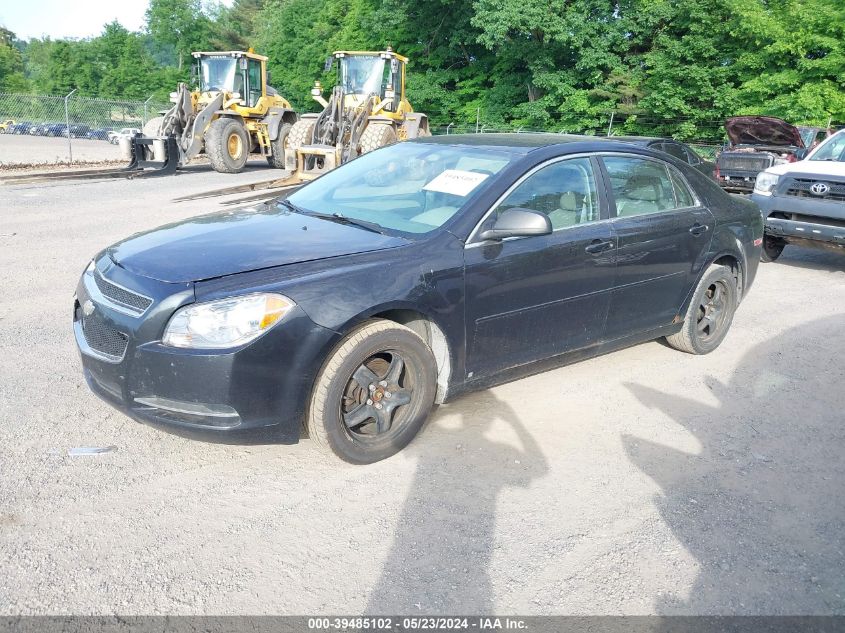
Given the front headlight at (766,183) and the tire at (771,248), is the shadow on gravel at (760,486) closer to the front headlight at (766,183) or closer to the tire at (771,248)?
the front headlight at (766,183)

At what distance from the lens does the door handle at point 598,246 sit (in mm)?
4395

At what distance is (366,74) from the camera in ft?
63.1

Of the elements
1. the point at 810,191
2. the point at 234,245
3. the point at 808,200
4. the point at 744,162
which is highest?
the point at 744,162

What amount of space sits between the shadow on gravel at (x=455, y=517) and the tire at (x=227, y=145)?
15.9 meters

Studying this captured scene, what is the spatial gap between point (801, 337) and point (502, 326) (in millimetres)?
3664

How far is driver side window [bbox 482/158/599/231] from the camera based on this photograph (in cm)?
419

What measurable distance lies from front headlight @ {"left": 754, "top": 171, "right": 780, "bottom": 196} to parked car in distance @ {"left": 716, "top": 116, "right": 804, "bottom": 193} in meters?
5.55

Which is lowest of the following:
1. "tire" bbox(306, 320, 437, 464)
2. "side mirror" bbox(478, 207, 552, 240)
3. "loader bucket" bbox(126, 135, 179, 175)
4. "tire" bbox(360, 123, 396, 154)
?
"tire" bbox(306, 320, 437, 464)

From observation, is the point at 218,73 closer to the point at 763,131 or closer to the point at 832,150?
the point at 763,131

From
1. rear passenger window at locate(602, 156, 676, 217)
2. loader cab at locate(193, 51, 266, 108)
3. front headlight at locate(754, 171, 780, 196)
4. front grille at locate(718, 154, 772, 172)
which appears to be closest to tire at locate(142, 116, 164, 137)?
loader cab at locate(193, 51, 266, 108)

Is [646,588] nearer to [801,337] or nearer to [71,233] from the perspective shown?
[801,337]

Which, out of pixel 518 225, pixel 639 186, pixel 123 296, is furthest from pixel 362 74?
pixel 123 296

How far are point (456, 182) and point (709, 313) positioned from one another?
2.62m

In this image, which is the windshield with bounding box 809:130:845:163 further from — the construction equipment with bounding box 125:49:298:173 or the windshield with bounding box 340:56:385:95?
the construction equipment with bounding box 125:49:298:173
